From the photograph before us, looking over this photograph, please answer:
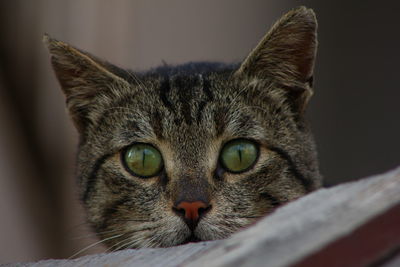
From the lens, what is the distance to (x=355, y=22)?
8.30 m

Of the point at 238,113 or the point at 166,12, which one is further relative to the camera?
the point at 166,12

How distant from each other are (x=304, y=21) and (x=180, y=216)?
1.15 meters

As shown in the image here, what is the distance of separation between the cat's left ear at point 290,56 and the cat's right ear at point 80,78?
695mm

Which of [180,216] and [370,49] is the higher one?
[370,49]

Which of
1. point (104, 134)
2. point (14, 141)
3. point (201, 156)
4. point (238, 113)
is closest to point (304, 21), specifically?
point (238, 113)

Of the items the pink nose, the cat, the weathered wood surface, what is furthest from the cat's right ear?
the weathered wood surface

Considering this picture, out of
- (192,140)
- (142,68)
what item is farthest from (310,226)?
(142,68)

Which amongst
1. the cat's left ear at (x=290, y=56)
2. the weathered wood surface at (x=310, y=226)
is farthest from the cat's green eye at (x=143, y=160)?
the weathered wood surface at (x=310, y=226)

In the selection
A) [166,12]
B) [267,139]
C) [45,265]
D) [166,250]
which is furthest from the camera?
[166,12]

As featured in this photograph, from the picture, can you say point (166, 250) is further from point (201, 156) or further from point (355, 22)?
point (355, 22)

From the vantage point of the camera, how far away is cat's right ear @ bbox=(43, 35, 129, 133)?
Answer: 368 cm

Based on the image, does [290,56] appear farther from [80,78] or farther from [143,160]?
[80,78]

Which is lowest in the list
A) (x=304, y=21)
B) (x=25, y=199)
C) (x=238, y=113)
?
(x=25, y=199)

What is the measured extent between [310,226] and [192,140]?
1766 millimetres
